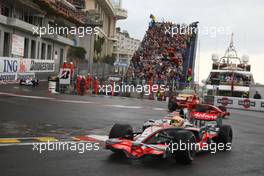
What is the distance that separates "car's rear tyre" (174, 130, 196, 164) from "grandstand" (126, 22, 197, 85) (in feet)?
103

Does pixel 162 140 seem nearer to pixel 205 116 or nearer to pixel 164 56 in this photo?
pixel 205 116

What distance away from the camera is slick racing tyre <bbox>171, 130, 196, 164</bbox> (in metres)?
A: 8.30

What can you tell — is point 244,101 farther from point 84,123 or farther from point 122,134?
point 122,134

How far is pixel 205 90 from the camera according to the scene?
36406 millimetres

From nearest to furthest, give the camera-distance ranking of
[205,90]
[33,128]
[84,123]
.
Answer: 1. [33,128]
2. [84,123]
3. [205,90]

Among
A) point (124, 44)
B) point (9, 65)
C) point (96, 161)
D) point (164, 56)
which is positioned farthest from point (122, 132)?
point (124, 44)

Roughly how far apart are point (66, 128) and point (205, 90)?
981 inches

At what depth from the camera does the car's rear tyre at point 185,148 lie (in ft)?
27.2

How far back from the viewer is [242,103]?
31969 millimetres

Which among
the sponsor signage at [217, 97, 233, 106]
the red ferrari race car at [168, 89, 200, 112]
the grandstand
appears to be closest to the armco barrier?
the sponsor signage at [217, 97, 233, 106]

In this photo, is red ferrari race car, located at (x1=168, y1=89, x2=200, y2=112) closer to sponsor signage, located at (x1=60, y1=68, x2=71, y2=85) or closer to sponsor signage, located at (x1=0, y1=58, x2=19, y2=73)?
sponsor signage, located at (x1=60, y1=68, x2=71, y2=85)

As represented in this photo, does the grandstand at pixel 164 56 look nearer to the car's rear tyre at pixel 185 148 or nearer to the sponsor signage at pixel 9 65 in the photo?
the sponsor signage at pixel 9 65

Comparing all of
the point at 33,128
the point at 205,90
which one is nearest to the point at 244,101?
the point at 205,90

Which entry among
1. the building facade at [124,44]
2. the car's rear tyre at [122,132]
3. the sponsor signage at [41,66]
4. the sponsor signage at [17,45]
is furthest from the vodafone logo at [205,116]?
the building facade at [124,44]
